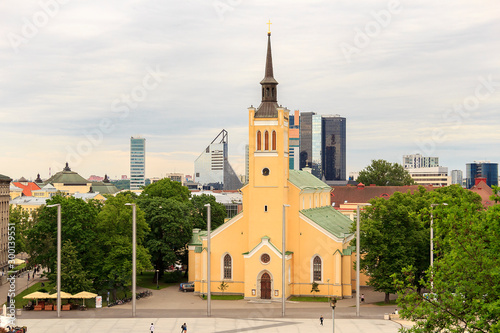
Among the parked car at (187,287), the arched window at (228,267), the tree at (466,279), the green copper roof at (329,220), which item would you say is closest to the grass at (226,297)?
the arched window at (228,267)

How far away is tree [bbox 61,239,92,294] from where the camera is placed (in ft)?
222

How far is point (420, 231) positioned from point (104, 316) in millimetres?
32420

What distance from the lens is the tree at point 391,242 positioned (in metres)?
70.1

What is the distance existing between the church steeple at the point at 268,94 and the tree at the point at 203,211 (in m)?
24.5

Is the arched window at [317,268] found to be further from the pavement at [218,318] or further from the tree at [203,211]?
the tree at [203,211]

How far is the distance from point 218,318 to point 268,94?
25898mm

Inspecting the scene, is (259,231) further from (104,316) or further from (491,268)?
(491,268)

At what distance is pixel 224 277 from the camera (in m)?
77.4

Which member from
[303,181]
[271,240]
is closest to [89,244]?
[271,240]

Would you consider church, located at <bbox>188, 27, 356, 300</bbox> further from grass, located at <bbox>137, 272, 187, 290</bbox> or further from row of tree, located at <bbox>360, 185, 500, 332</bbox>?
row of tree, located at <bbox>360, 185, 500, 332</bbox>

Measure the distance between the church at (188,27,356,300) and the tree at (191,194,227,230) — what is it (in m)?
17.4

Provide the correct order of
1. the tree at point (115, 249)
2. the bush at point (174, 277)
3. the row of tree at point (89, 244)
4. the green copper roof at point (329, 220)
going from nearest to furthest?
the row of tree at point (89, 244) < the tree at point (115, 249) < the green copper roof at point (329, 220) < the bush at point (174, 277)

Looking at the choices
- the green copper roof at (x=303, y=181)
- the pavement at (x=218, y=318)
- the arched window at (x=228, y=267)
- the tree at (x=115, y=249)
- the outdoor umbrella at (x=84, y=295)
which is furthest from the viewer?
the green copper roof at (x=303, y=181)

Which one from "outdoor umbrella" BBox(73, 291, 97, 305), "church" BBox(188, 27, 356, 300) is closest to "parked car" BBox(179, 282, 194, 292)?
"church" BBox(188, 27, 356, 300)
